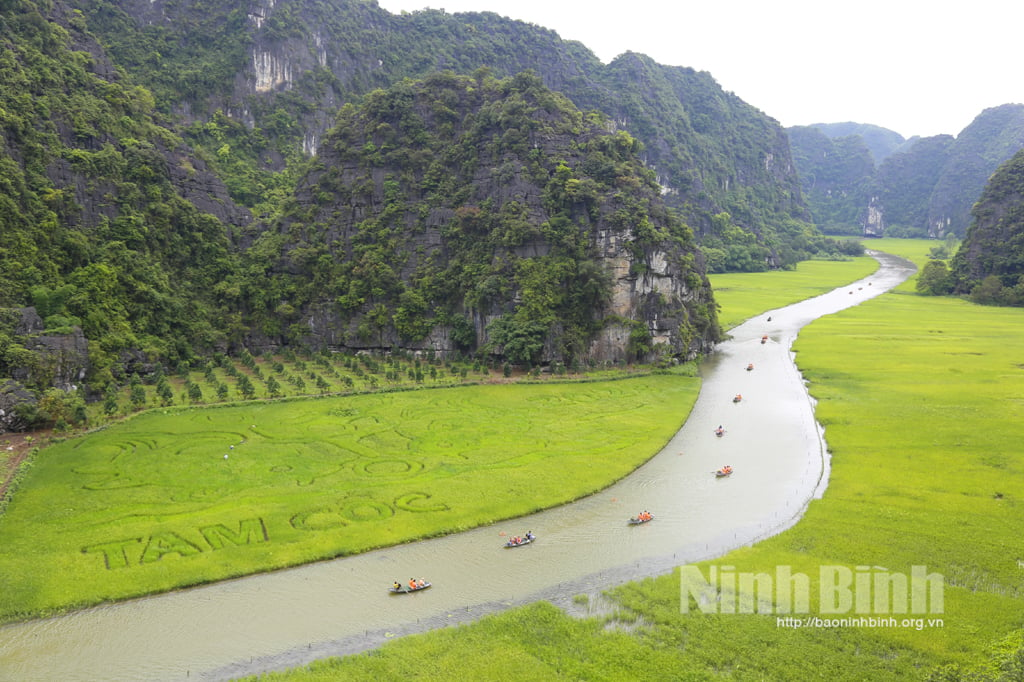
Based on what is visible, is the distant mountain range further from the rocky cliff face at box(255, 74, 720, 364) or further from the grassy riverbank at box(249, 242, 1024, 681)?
the grassy riverbank at box(249, 242, 1024, 681)

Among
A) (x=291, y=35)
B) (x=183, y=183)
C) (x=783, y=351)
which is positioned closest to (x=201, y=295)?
(x=183, y=183)

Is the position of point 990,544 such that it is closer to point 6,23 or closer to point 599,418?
point 599,418

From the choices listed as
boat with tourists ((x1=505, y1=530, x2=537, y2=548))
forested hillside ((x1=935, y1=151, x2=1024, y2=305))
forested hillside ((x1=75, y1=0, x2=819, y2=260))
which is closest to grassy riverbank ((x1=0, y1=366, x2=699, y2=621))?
boat with tourists ((x1=505, y1=530, x2=537, y2=548))

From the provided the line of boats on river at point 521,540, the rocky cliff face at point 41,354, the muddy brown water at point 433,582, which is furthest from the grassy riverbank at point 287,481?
the rocky cliff face at point 41,354

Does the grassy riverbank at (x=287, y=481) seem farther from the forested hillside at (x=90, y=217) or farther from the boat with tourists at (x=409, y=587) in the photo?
the forested hillside at (x=90, y=217)

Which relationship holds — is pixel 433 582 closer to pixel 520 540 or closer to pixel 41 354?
pixel 520 540

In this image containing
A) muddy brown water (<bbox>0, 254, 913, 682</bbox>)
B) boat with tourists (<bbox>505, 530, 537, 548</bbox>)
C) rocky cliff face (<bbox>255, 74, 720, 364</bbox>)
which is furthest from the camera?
rocky cliff face (<bbox>255, 74, 720, 364</bbox>)

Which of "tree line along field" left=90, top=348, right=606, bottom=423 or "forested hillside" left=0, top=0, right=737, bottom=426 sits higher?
"forested hillside" left=0, top=0, right=737, bottom=426

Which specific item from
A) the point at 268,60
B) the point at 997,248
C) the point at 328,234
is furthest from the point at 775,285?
the point at 268,60
